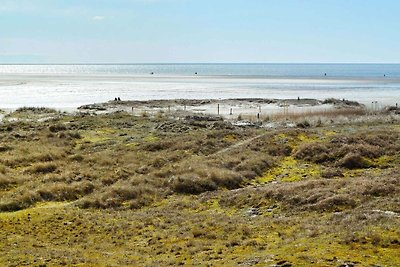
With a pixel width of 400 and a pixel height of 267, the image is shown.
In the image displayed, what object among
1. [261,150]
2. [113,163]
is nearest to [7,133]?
[113,163]

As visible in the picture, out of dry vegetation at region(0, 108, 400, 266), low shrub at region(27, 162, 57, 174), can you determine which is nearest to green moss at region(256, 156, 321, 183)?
dry vegetation at region(0, 108, 400, 266)

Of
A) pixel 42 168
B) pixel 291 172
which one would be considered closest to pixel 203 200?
pixel 291 172

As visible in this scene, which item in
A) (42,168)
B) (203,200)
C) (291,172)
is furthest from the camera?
(42,168)

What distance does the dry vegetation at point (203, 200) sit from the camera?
1579 centimetres

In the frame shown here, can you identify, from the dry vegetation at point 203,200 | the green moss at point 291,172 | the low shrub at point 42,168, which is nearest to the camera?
the dry vegetation at point 203,200

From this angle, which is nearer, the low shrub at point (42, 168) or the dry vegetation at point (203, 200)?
the dry vegetation at point (203, 200)

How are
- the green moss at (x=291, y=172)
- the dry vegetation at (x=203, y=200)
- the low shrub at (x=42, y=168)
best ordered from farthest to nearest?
the low shrub at (x=42, y=168), the green moss at (x=291, y=172), the dry vegetation at (x=203, y=200)

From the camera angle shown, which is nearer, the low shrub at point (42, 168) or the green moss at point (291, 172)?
the green moss at point (291, 172)

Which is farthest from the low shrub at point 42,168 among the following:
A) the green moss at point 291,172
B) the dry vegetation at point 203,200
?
the green moss at point 291,172

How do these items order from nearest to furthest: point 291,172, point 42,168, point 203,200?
point 203,200
point 291,172
point 42,168

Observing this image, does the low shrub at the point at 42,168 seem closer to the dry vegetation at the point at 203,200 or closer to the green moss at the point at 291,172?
the dry vegetation at the point at 203,200

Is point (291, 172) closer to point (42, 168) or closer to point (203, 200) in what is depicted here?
point (203, 200)

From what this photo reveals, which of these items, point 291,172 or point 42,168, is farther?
point 42,168

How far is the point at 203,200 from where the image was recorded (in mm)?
26219
